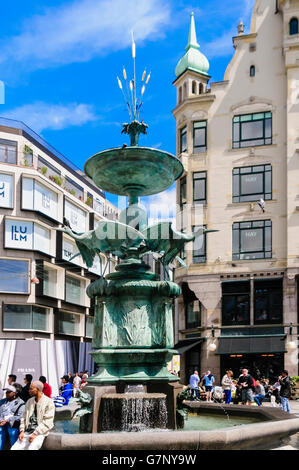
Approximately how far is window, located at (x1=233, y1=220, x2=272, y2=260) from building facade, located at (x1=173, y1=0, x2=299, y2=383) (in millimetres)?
61

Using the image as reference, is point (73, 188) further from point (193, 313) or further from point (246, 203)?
point (246, 203)

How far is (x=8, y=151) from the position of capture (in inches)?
1634

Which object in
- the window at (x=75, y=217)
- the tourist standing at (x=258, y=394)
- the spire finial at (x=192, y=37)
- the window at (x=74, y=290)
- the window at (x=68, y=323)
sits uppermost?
the spire finial at (x=192, y=37)

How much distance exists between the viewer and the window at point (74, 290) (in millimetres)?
46594

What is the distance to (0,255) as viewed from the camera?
130 feet

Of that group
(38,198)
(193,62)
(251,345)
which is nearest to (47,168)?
(38,198)

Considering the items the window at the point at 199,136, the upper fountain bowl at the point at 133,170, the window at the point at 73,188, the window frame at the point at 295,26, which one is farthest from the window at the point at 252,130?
the upper fountain bowl at the point at 133,170

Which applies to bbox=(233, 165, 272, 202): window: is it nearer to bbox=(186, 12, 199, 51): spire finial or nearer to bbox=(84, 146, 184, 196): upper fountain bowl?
bbox=(186, 12, 199, 51): spire finial

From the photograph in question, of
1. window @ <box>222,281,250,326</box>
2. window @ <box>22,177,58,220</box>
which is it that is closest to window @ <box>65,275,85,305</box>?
window @ <box>22,177,58,220</box>

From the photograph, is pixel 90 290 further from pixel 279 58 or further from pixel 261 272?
pixel 279 58

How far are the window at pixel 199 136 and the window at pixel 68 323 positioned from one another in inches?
615

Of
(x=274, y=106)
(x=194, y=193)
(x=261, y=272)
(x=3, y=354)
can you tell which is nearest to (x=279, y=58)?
(x=274, y=106)

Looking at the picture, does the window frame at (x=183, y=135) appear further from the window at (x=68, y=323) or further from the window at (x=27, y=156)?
the window at (x=68, y=323)

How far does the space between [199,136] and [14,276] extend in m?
15.1
